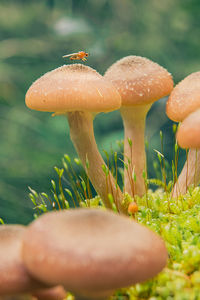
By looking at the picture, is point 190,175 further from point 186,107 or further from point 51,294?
point 51,294

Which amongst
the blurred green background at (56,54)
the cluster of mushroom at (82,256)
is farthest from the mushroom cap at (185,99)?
the blurred green background at (56,54)

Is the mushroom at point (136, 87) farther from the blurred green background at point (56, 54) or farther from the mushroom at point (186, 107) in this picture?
the blurred green background at point (56, 54)

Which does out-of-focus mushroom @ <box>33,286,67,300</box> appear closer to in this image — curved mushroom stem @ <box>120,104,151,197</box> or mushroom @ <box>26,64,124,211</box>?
mushroom @ <box>26,64,124,211</box>

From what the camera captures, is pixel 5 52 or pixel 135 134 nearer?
pixel 135 134

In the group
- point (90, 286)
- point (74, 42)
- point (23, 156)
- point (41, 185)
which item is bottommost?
point (41, 185)

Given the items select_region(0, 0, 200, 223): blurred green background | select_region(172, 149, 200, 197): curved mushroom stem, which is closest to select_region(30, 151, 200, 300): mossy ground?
select_region(172, 149, 200, 197): curved mushroom stem

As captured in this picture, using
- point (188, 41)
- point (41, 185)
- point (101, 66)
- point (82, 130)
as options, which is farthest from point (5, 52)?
point (82, 130)

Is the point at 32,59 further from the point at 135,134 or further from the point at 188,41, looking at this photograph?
the point at 135,134

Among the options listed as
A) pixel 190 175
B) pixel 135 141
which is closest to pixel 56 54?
pixel 135 141
